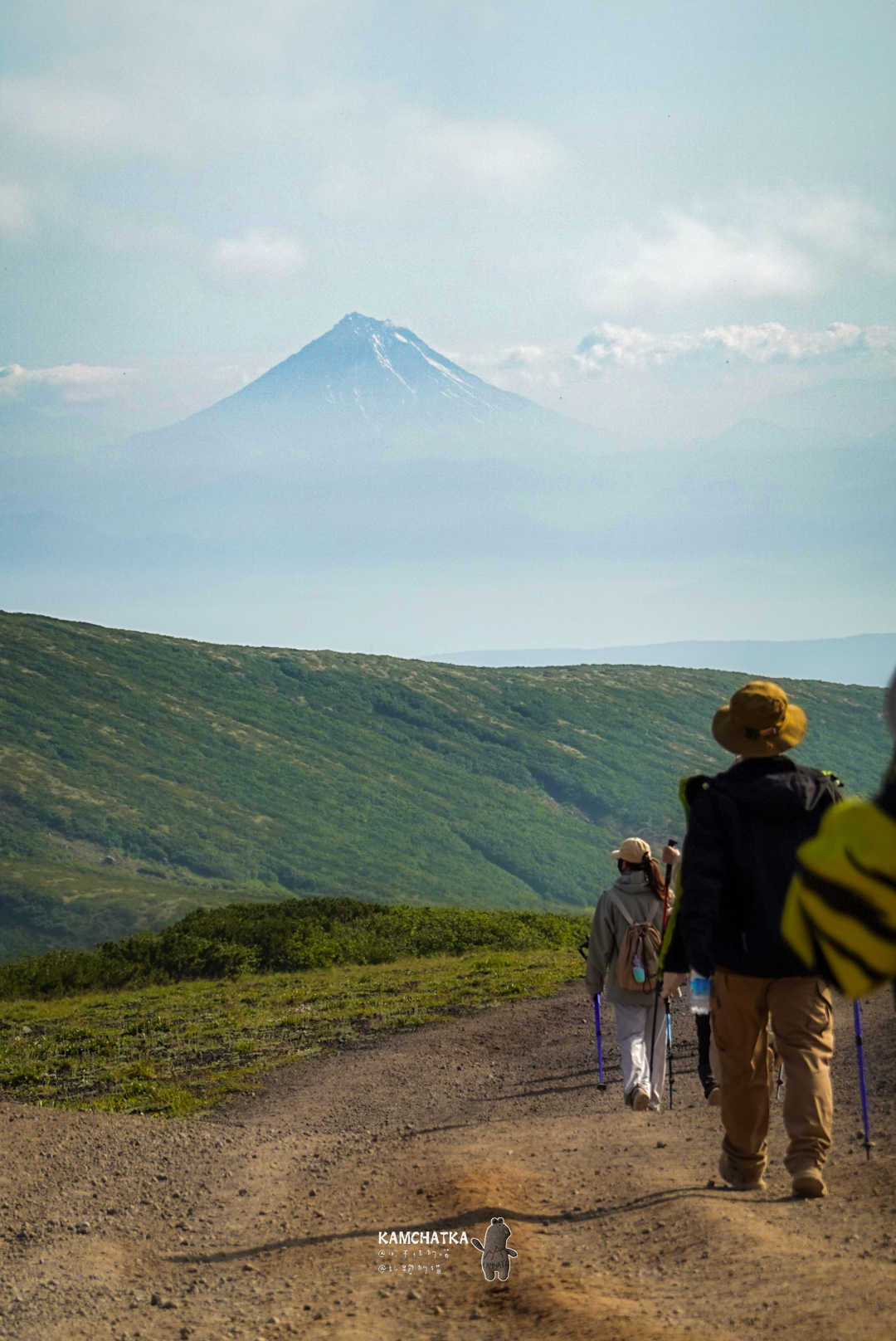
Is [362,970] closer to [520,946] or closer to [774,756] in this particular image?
[520,946]

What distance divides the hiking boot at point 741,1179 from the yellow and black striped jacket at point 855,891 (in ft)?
17.4

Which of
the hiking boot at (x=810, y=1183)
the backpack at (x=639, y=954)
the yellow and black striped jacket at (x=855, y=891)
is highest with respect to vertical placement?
the yellow and black striped jacket at (x=855, y=891)

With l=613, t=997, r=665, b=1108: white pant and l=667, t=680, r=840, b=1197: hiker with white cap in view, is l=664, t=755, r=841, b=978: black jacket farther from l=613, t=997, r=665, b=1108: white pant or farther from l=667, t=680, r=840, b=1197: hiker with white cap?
l=613, t=997, r=665, b=1108: white pant

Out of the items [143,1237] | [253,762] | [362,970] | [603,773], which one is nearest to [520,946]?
[362,970]

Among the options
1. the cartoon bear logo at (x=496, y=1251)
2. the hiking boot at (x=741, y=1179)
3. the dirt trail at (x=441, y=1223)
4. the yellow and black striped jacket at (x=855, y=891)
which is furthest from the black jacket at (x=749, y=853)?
the yellow and black striped jacket at (x=855, y=891)

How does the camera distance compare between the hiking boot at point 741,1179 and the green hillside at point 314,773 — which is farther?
the green hillside at point 314,773

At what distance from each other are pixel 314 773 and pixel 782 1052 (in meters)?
103

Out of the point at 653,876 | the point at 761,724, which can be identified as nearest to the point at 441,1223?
the point at 761,724

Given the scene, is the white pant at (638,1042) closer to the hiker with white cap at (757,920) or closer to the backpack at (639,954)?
the backpack at (639,954)

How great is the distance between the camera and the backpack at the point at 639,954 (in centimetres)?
973

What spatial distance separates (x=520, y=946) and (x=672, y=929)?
21.2 meters

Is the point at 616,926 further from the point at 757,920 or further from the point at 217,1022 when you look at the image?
the point at 217,1022

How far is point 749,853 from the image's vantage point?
21.5ft

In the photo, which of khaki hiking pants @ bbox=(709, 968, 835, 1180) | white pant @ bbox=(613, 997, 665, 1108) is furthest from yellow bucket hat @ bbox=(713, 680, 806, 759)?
white pant @ bbox=(613, 997, 665, 1108)
